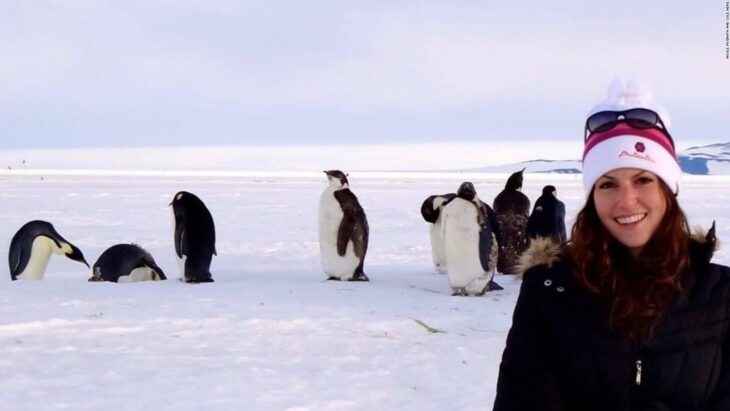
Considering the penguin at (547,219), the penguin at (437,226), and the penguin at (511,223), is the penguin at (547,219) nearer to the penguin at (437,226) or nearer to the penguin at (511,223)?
the penguin at (511,223)

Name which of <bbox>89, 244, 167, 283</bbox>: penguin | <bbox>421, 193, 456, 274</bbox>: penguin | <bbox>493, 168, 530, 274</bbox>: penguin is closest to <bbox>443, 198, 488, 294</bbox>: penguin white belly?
<bbox>421, 193, 456, 274</bbox>: penguin

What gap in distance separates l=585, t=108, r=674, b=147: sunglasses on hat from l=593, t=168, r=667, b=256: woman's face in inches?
3.5

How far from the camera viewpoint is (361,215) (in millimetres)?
8438

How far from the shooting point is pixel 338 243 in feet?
27.0

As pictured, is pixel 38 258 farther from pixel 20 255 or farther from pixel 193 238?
pixel 193 238

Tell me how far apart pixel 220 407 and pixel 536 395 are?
243 centimetres

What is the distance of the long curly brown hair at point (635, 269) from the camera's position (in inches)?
62.1

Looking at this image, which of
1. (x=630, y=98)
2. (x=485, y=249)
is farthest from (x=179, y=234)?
(x=630, y=98)

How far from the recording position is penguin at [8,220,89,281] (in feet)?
27.3

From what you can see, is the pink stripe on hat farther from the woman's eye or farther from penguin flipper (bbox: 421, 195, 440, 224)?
penguin flipper (bbox: 421, 195, 440, 224)

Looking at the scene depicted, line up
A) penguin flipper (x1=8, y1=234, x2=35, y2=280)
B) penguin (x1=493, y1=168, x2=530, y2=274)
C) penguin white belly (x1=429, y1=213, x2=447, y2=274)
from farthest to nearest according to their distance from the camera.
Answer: penguin (x1=493, y1=168, x2=530, y2=274), penguin white belly (x1=429, y1=213, x2=447, y2=274), penguin flipper (x1=8, y1=234, x2=35, y2=280)

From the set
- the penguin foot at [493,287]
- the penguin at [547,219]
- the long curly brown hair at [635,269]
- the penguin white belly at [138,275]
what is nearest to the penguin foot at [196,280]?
the penguin white belly at [138,275]

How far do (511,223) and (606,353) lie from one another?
807 centimetres

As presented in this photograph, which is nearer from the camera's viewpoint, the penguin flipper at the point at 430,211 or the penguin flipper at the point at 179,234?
the penguin flipper at the point at 179,234
